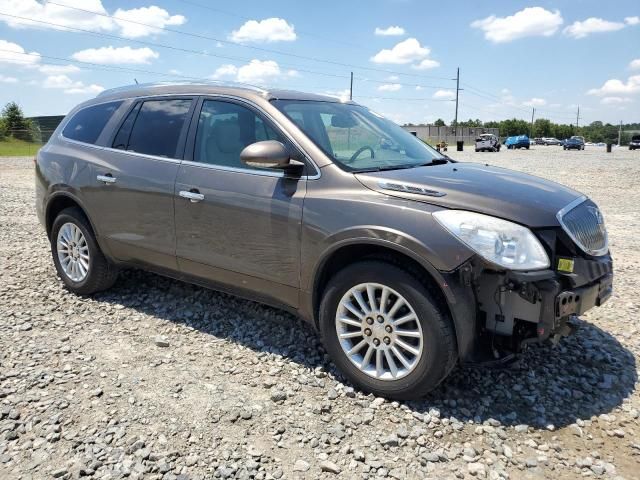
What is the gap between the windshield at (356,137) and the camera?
3703 mm

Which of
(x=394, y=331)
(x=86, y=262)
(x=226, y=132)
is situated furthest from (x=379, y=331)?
(x=86, y=262)

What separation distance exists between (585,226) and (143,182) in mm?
3289

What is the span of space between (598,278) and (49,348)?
3.87 metres

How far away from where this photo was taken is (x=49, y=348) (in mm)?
3994

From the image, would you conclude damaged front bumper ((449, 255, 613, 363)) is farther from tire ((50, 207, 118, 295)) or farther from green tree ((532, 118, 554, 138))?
green tree ((532, 118, 554, 138))

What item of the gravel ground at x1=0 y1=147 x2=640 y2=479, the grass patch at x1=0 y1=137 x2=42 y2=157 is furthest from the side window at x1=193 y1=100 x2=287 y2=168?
the grass patch at x1=0 y1=137 x2=42 y2=157

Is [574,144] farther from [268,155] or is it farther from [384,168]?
[268,155]

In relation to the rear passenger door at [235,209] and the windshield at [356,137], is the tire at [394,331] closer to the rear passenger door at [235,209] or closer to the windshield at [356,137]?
the rear passenger door at [235,209]

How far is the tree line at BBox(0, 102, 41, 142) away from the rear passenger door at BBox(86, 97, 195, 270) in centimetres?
3952

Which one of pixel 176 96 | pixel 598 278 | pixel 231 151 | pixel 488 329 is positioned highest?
pixel 176 96

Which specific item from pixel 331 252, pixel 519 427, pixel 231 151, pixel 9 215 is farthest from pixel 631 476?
pixel 9 215

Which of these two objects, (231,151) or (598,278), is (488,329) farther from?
(231,151)

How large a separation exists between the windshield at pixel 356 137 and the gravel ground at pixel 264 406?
1486 millimetres

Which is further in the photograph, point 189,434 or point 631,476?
point 189,434
